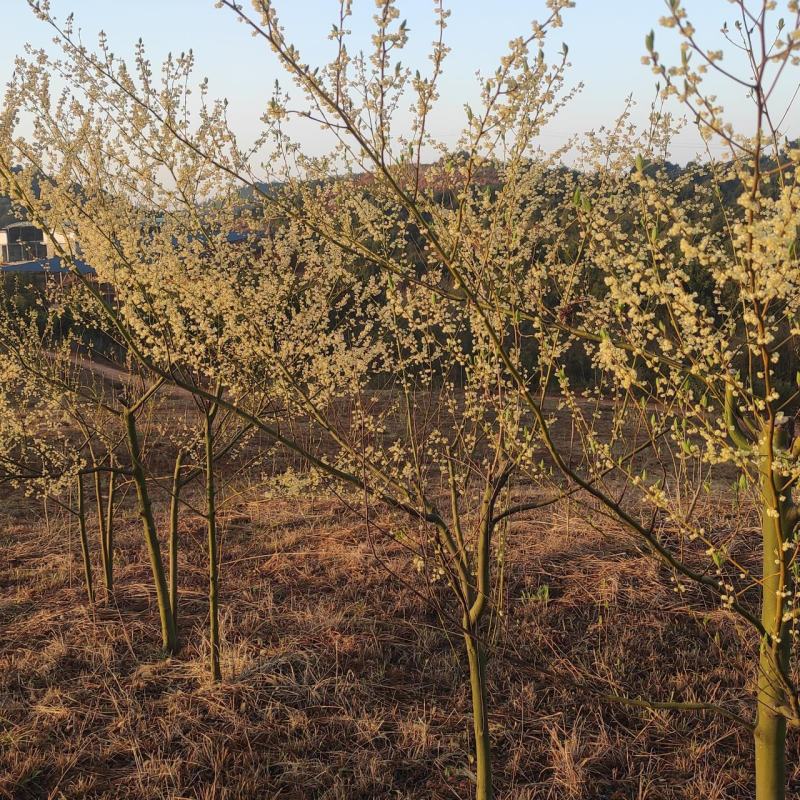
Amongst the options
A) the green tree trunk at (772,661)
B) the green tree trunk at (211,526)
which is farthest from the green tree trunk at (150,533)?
the green tree trunk at (772,661)

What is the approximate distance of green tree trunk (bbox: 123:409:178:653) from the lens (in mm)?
4406

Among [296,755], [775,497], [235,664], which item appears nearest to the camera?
[775,497]

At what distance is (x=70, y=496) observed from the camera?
26.8ft

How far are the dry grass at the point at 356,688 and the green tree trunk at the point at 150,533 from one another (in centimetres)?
18

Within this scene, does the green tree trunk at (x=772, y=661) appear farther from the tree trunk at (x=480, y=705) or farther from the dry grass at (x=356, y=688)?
the tree trunk at (x=480, y=705)

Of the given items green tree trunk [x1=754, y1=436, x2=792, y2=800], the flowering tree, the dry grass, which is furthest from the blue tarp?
green tree trunk [x1=754, y1=436, x2=792, y2=800]

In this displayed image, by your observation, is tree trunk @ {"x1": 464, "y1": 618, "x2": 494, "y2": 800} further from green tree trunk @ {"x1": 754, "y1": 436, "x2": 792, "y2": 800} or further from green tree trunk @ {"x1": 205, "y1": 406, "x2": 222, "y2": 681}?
green tree trunk @ {"x1": 205, "y1": 406, "x2": 222, "y2": 681}

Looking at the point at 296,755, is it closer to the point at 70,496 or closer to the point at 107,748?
the point at 107,748

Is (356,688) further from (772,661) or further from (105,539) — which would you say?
(772,661)

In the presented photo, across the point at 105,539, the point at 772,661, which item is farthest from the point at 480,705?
the point at 105,539

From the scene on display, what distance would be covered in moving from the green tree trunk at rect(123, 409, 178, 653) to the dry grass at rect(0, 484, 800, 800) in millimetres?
183

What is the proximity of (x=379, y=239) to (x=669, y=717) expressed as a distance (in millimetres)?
3272

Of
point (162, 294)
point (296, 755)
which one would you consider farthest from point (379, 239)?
point (296, 755)

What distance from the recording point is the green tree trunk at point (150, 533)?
14.5 feet
